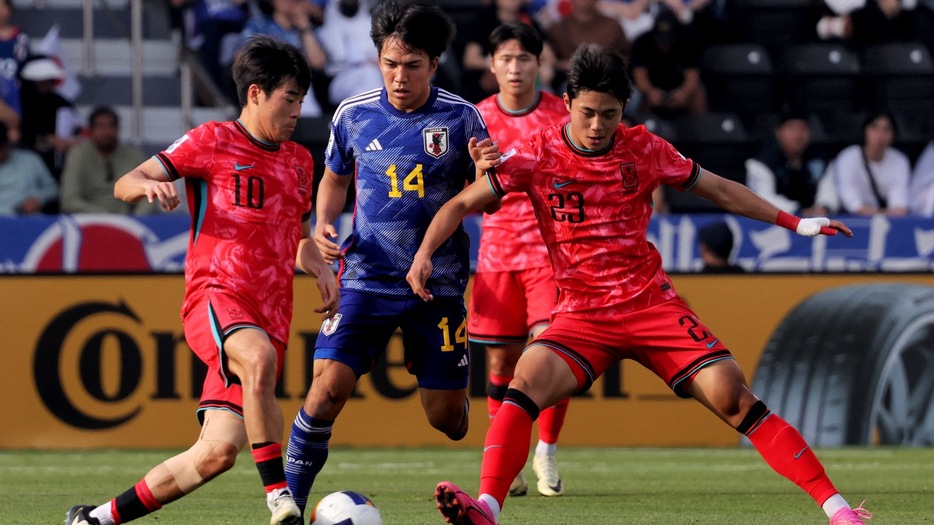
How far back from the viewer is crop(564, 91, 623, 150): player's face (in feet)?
20.4

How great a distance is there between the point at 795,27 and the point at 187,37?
22.1 ft

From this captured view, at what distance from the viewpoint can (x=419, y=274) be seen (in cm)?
629

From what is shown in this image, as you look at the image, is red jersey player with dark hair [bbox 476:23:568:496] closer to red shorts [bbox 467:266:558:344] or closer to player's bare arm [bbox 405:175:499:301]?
red shorts [bbox 467:266:558:344]

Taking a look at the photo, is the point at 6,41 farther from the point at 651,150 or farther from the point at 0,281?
the point at 651,150

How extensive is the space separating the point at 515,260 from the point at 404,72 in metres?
1.91

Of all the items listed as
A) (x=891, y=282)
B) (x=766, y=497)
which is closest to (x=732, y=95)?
(x=891, y=282)

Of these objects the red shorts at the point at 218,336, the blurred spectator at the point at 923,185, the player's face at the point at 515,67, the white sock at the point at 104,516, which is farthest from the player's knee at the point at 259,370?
the blurred spectator at the point at 923,185

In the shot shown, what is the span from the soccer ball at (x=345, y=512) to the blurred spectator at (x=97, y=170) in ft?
25.5

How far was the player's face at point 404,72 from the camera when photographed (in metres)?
6.77

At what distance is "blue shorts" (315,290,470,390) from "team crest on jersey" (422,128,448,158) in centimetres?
67

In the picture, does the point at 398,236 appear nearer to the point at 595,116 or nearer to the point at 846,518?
the point at 595,116

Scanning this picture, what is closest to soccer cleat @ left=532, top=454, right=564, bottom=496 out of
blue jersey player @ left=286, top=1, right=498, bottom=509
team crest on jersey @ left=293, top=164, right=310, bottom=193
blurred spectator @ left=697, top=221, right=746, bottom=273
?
blue jersey player @ left=286, top=1, right=498, bottom=509

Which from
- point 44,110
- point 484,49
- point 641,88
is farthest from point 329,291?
point 641,88

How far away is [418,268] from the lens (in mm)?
6301
